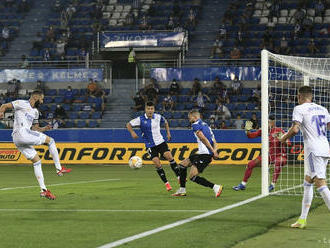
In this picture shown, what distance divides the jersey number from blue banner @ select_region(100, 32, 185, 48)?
1083 inches

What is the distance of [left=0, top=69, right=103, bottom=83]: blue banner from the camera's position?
36.2 meters

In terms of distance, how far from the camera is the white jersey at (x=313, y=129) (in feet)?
32.3

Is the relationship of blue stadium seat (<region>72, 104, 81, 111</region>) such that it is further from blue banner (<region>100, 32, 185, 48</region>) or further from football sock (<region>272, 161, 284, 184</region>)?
football sock (<region>272, 161, 284, 184</region>)

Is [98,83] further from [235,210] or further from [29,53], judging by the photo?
[235,210]

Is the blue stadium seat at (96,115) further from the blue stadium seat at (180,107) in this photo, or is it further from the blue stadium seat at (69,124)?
the blue stadium seat at (180,107)

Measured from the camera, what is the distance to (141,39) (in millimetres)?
37625

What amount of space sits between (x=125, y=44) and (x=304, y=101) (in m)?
28.6

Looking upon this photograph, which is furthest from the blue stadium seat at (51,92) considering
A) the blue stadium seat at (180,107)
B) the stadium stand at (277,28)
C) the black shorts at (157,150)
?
the black shorts at (157,150)

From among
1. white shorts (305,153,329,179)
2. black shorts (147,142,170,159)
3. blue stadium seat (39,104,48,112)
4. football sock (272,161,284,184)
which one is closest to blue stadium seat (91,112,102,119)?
blue stadium seat (39,104,48,112)

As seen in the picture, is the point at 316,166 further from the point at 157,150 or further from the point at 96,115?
the point at 96,115

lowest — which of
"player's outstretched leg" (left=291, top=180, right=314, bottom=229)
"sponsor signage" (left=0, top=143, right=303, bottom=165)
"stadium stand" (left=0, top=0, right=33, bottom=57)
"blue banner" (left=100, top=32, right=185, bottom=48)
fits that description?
"sponsor signage" (left=0, top=143, right=303, bottom=165)

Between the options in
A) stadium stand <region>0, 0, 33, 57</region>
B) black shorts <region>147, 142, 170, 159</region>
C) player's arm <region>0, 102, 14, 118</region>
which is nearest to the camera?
A: player's arm <region>0, 102, 14, 118</region>

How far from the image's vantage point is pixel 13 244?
8516 millimetres

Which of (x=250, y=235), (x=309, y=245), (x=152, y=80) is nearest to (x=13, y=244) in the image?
(x=250, y=235)
